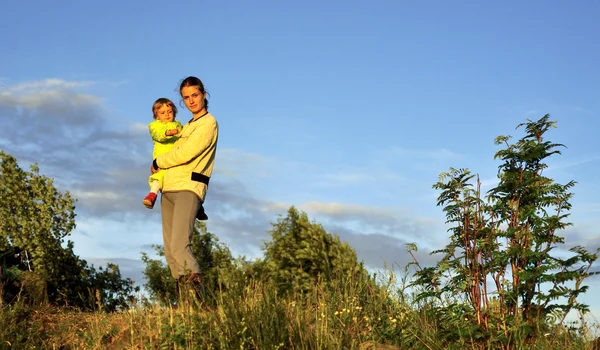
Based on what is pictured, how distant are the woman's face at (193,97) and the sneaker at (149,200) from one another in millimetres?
1346

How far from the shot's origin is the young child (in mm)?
9539

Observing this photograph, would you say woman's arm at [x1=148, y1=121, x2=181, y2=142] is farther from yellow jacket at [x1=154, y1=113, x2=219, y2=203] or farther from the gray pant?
the gray pant

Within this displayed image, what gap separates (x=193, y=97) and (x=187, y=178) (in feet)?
4.01

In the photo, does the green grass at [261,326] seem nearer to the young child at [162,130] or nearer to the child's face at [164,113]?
the young child at [162,130]

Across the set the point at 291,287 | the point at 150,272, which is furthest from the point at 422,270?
the point at 150,272

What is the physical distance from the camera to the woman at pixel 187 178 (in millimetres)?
9078

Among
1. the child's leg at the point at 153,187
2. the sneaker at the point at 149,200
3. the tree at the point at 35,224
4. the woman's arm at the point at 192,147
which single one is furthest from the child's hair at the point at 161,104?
the tree at the point at 35,224

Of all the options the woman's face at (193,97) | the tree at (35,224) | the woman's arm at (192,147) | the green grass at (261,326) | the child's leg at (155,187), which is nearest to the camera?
the green grass at (261,326)

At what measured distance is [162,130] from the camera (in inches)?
381

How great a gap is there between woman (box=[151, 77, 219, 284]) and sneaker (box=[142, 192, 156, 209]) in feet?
0.58

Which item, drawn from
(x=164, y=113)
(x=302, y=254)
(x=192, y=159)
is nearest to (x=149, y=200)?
(x=192, y=159)

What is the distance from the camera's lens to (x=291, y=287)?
12.9 metres

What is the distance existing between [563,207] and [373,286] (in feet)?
11.2

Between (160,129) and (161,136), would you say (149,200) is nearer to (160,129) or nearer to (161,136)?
(161,136)
